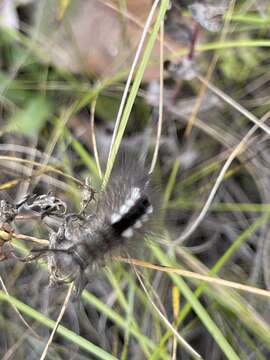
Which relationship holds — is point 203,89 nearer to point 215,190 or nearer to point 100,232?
point 215,190

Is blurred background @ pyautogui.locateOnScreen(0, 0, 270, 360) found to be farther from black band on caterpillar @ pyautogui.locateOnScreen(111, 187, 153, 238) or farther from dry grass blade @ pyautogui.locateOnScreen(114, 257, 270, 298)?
black band on caterpillar @ pyautogui.locateOnScreen(111, 187, 153, 238)

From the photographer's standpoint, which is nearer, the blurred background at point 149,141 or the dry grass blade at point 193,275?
the dry grass blade at point 193,275

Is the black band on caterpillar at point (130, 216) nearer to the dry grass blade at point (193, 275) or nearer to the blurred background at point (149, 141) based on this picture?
the dry grass blade at point (193, 275)

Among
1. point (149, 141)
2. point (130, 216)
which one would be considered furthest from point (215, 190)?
point (130, 216)

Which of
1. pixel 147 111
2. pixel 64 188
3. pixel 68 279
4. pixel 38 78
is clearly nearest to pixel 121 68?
pixel 147 111

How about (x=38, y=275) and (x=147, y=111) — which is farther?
(x=147, y=111)

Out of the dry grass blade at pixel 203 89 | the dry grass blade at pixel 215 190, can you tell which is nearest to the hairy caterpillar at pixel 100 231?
the dry grass blade at pixel 215 190

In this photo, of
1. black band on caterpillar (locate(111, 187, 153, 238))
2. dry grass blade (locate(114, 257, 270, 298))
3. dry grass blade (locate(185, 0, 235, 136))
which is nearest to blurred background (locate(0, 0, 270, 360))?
dry grass blade (locate(185, 0, 235, 136))

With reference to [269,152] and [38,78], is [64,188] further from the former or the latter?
[269,152]
